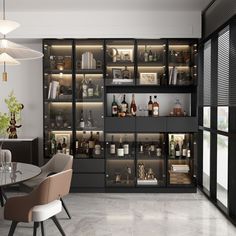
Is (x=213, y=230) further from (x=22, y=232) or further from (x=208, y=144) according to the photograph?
(x=22, y=232)

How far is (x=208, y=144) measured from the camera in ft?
18.2

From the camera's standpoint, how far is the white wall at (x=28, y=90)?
19.9 feet

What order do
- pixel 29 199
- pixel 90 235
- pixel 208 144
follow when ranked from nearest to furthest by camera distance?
pixel 29 199, pixel 90 235, pixel 208 144

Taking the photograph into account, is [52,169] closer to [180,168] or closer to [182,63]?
[180,168]

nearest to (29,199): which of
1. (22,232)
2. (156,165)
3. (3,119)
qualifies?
(22,232)

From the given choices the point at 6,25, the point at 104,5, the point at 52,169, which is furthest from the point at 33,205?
the point at 104,5

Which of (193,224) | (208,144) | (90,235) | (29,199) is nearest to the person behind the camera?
(29,199)

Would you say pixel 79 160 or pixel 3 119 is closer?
pixel 3 119

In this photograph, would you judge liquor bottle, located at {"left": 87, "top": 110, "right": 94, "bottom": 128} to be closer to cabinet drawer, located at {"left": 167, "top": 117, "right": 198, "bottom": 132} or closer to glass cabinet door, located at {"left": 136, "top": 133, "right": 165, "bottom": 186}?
glass cabinet door, located at {"left": 136, "top": 133, "right": 165, "bottom": 186}

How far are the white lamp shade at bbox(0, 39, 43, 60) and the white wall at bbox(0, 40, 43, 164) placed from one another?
2.23 m

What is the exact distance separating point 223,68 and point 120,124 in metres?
1.92

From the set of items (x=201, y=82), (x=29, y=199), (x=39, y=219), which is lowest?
(x=39, y=219)

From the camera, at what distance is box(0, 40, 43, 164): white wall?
6055 millimetres

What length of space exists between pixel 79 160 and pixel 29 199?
7.99 ft
